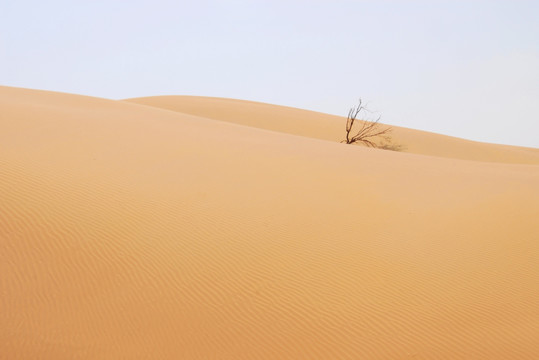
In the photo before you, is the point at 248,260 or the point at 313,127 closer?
the point at 248,260

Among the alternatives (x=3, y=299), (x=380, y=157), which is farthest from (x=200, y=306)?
(x=380, y=157)

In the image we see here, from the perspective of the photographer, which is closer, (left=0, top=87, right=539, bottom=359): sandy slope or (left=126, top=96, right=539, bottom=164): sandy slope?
(left=0, top=87, right=539, bottom=359): sandy slope

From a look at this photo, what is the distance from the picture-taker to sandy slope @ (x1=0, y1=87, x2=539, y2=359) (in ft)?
9.79

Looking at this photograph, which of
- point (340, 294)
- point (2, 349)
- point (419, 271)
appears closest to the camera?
point (2, 349)

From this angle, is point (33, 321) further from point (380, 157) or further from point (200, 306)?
point (380, 157)

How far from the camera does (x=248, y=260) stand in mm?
3832

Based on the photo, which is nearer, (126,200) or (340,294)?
(340,294)

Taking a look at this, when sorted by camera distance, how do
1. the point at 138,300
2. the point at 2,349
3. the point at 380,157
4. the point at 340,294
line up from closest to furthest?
the point at 2,349 → the point at 138,300 → the point at 340,294 → the point at 380,157

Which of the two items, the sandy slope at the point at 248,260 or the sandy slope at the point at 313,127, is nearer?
the sandy slope at the point at 248,260

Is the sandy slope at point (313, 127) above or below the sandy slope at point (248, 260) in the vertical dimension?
above

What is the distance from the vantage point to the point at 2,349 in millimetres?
2730

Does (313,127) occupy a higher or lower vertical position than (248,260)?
higher

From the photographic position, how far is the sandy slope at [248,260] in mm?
2984

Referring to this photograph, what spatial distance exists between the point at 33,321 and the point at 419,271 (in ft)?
8.83
